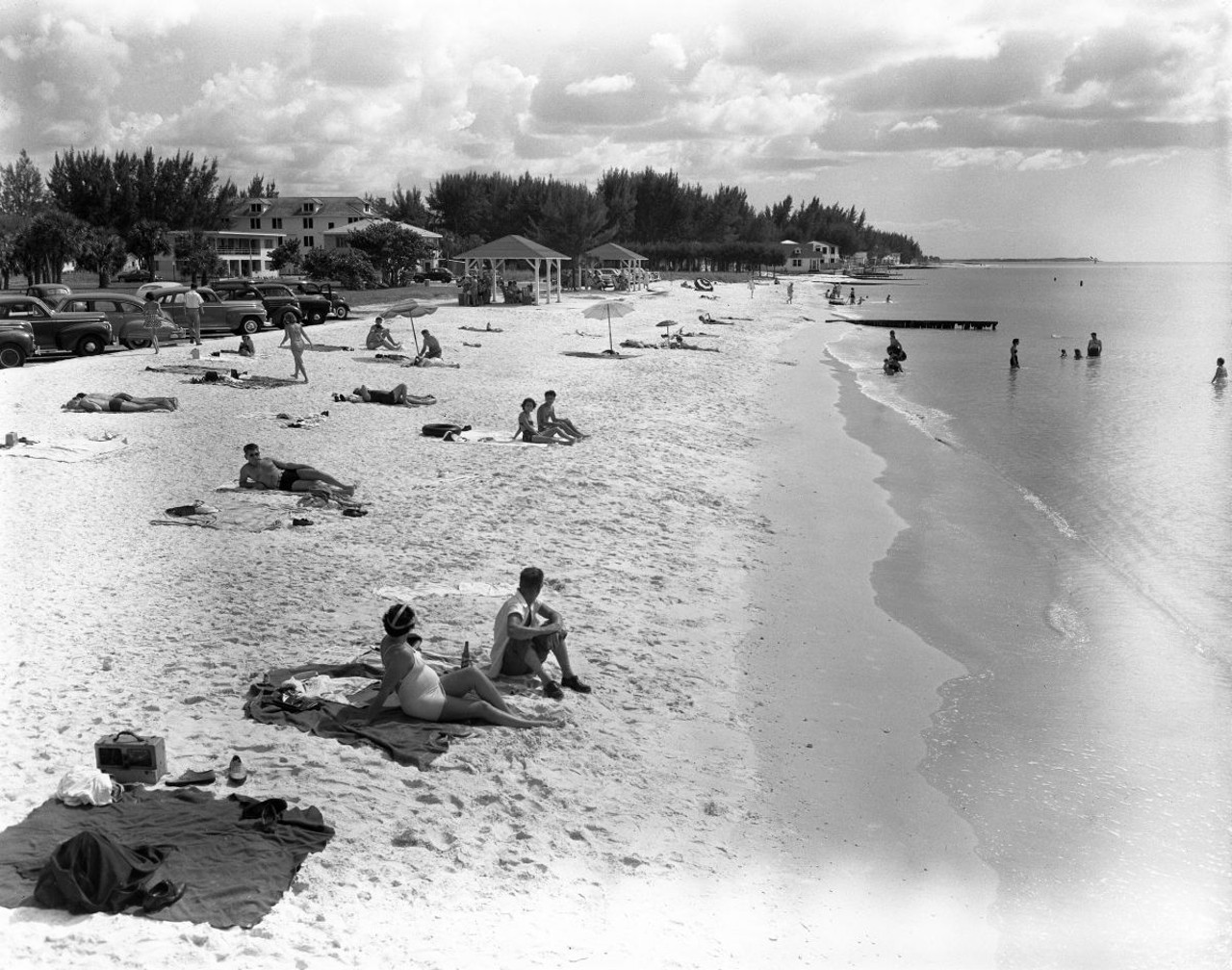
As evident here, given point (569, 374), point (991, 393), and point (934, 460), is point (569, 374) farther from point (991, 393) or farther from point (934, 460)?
point (991, 393)

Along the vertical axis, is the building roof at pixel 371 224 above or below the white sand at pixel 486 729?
above

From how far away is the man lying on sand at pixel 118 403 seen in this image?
17.9 metres

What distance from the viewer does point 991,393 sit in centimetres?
3195

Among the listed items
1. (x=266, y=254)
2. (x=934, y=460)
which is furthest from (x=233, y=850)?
(x=266, y=254)

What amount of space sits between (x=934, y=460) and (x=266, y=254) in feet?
233

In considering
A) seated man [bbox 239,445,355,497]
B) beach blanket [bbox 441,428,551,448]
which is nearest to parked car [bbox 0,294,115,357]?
beach blanket [bbox 441,428,551,448]

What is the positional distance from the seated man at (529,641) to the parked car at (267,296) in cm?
2689

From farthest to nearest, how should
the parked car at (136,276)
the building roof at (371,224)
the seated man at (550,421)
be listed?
the parked car at (136,276), the building roof at (371,224), the seated man at (550,421)

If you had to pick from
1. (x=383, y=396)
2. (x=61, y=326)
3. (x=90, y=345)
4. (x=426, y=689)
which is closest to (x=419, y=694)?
(x=426, y=689)

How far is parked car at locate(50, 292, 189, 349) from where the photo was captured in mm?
26531

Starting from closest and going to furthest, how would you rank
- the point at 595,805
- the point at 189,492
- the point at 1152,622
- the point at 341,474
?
the point at 595,805 < the point at 1152,622 < the point at 189,492 < the point at 341,474

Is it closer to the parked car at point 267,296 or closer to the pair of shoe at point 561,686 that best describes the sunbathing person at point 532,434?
the pair of shoe at point 561,686

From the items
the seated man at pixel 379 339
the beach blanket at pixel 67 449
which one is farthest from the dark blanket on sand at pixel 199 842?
the seated man at pixel 379 339

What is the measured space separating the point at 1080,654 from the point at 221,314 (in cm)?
2652
